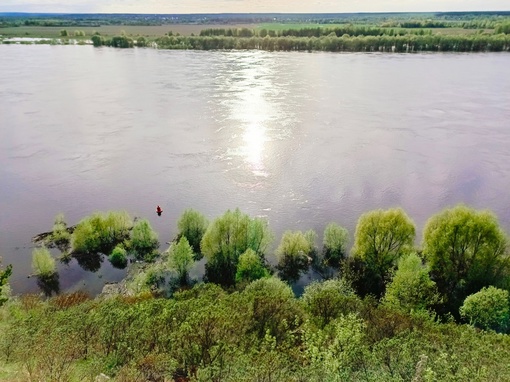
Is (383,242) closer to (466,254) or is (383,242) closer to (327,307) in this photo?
(466,254)

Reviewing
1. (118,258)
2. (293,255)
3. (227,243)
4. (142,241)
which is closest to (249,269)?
(227,243)

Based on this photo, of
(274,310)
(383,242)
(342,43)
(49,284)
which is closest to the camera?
(274,310)

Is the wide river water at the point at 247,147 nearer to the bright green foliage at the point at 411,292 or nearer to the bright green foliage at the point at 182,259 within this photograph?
the bright green foliage at the point at 182,259

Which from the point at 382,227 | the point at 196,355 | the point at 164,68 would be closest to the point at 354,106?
the point at 382,227

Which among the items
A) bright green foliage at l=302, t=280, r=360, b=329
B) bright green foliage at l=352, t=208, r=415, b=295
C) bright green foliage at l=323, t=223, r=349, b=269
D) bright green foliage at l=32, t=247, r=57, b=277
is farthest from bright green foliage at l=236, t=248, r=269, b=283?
bright green foliage at l=32, t=247, r=57, b=277

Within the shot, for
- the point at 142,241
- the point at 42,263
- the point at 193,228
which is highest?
the point at 193,228

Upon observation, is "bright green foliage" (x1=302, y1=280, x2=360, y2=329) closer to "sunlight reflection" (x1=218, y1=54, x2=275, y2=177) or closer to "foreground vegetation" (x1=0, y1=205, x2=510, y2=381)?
"foreground vegetation" (x1=0, y1=205, x2=510, y2=381)

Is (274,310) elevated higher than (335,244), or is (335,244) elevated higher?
(274,310)
